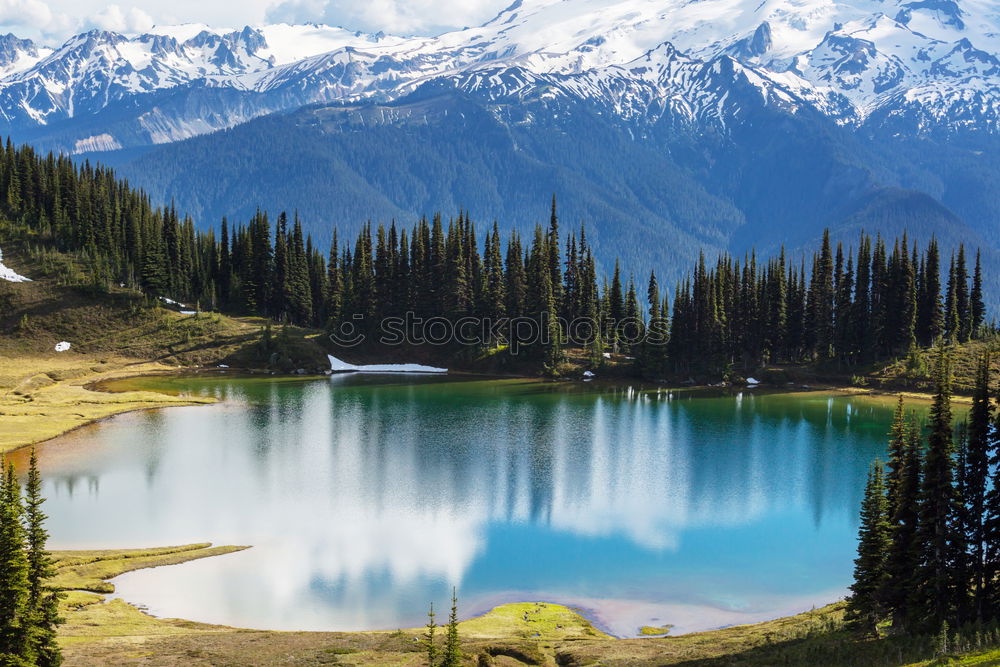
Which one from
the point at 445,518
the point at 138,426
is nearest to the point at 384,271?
the point at 138,426

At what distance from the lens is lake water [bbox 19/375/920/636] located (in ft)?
164

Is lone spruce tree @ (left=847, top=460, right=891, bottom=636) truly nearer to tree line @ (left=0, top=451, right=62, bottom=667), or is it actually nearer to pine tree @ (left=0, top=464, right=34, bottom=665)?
tree line @ (left=0, top=451, right=62, bottom=667)

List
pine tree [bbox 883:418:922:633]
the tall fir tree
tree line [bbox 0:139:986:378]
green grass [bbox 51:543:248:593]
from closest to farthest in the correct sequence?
the tall fir tree
pine tree [bbox 883:418:922:633]
green grass [bbox 51:543:248:593]
tree line [bbox 0:139:986:378]

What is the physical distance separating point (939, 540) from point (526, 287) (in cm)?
12158

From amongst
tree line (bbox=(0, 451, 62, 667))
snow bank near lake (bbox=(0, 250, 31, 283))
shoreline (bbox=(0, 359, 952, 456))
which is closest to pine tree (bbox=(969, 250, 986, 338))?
shoreline (bbox=(0, 359, 952, 456))

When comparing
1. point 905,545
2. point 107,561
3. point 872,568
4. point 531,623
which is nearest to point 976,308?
point 905,545

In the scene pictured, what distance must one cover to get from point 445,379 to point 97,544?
9258cm

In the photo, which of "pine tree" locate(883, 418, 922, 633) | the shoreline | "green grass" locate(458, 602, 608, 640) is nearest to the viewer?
"pine tree" locate(883, 418, 922, 633)

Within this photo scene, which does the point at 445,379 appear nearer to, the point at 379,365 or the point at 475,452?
the point at 379,365

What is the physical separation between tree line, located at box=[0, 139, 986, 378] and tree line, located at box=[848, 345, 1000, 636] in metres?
102

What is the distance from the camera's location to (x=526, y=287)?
15862cm

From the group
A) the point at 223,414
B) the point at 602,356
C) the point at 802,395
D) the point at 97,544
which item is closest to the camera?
the point at 97,544

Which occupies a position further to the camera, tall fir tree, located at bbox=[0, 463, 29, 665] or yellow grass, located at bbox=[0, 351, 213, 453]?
yellow grass, located at bbox=[0, 351, 213, 453]

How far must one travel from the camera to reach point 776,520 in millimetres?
65938
